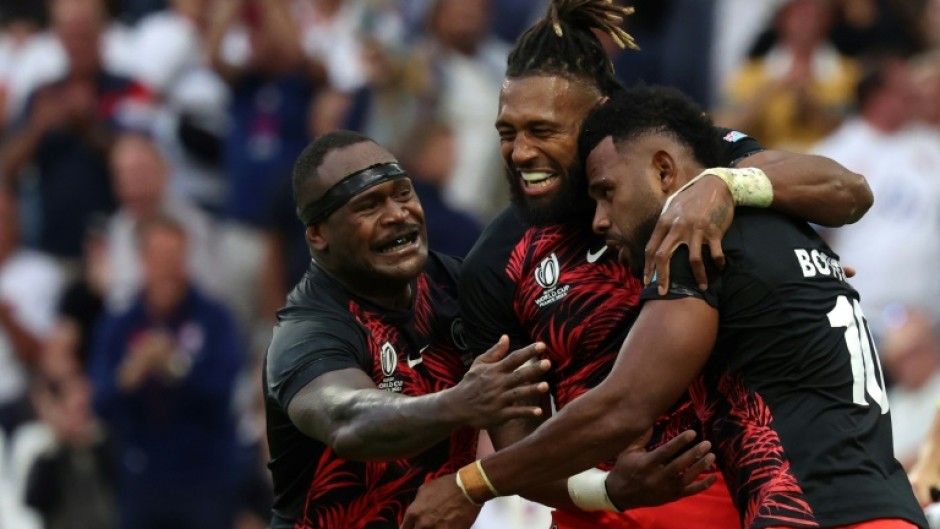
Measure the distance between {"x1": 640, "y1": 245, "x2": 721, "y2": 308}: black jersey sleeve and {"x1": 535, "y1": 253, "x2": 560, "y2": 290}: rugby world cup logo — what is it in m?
0.92

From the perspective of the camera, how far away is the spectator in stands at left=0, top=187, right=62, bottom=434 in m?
13.4

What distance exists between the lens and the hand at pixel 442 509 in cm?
571

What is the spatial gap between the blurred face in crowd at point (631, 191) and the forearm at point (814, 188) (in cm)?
37

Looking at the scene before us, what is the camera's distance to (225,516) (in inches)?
470

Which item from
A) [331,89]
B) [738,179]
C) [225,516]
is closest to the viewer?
[738,179]

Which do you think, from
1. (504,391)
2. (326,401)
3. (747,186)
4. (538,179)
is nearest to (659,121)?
(747,186)

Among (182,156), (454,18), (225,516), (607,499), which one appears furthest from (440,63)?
(607,499)

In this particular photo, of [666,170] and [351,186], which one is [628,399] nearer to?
[666,170]

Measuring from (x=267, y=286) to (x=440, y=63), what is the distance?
2145 mm

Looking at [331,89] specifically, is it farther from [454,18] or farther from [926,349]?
[926,349]

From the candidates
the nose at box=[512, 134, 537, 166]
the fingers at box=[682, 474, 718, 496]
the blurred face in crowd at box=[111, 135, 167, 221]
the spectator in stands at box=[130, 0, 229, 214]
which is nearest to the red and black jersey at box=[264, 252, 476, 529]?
the nose at box=[512, 134, 537, 166]

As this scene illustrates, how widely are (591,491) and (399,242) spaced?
3.81 feet

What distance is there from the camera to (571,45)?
6.43 m

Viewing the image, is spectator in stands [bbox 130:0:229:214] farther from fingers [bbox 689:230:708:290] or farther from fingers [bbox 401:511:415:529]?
fingers [bbox 689:230:708:290]
